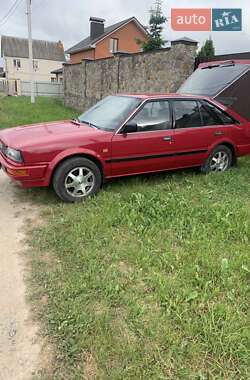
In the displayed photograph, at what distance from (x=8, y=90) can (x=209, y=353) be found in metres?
41.2

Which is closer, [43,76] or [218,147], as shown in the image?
[218,147]

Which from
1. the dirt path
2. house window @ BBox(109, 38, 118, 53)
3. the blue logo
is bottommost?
the dirt path

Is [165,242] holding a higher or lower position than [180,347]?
higher

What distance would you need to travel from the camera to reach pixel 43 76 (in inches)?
2131

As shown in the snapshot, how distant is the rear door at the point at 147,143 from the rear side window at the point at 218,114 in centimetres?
81

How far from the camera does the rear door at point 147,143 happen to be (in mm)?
5035

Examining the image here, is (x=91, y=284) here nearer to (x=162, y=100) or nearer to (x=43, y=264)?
(x=43, y=264)

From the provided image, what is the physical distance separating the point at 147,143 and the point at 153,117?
1.50ft

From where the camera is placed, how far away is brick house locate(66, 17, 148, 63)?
33312 mm

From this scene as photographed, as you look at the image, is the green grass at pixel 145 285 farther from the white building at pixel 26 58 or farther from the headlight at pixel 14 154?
the white building at pixel 26 58

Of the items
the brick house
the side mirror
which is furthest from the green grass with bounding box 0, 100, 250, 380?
the brick house

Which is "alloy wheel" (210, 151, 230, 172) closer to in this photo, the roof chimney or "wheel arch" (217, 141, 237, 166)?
"wheel arch" (217, 141, 237, 166)

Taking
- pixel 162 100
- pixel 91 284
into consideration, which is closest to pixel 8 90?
pixel 162 100

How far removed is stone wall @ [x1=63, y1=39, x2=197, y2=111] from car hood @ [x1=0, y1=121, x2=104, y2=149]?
19.4ft
